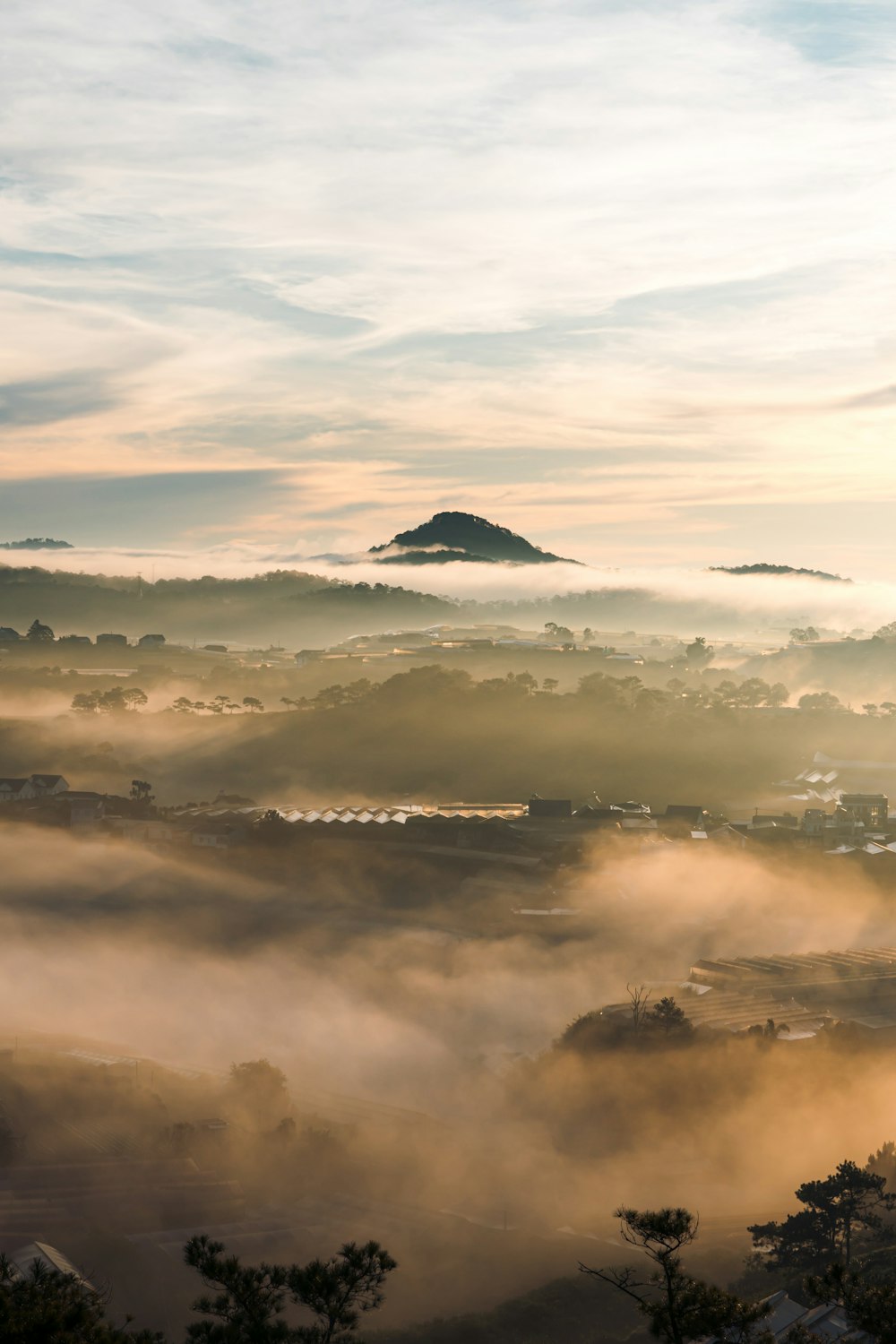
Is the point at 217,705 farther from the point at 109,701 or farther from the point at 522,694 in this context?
the point at 522,694

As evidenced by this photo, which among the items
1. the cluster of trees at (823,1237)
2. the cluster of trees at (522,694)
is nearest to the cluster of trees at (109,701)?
the cluster of trees at (522,694)

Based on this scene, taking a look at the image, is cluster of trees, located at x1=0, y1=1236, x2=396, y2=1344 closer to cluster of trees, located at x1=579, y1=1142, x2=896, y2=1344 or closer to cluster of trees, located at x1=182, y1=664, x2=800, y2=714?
cluster of trees, located at x1=579, y1=1142, x2=896, y2=1344

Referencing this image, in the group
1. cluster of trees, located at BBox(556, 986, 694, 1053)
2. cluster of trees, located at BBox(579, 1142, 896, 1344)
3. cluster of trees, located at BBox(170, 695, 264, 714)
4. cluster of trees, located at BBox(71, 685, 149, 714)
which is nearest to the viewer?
cluster of trees, located at BBox(579, 1142, 896, 1344)

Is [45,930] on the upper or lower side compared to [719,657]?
lower

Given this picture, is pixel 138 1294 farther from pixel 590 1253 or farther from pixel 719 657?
pixel 719 657

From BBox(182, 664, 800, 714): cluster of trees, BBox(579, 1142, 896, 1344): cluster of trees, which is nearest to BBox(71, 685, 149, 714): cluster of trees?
BBox(182, 664, 800, 714): cluster of trees

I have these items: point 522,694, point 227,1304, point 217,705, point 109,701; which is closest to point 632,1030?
point 227,1304

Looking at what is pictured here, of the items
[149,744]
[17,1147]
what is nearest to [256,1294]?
[17,1147]

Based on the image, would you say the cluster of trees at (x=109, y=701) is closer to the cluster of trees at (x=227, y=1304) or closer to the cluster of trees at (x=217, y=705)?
the cluster of trees at (x=217, y=705)
